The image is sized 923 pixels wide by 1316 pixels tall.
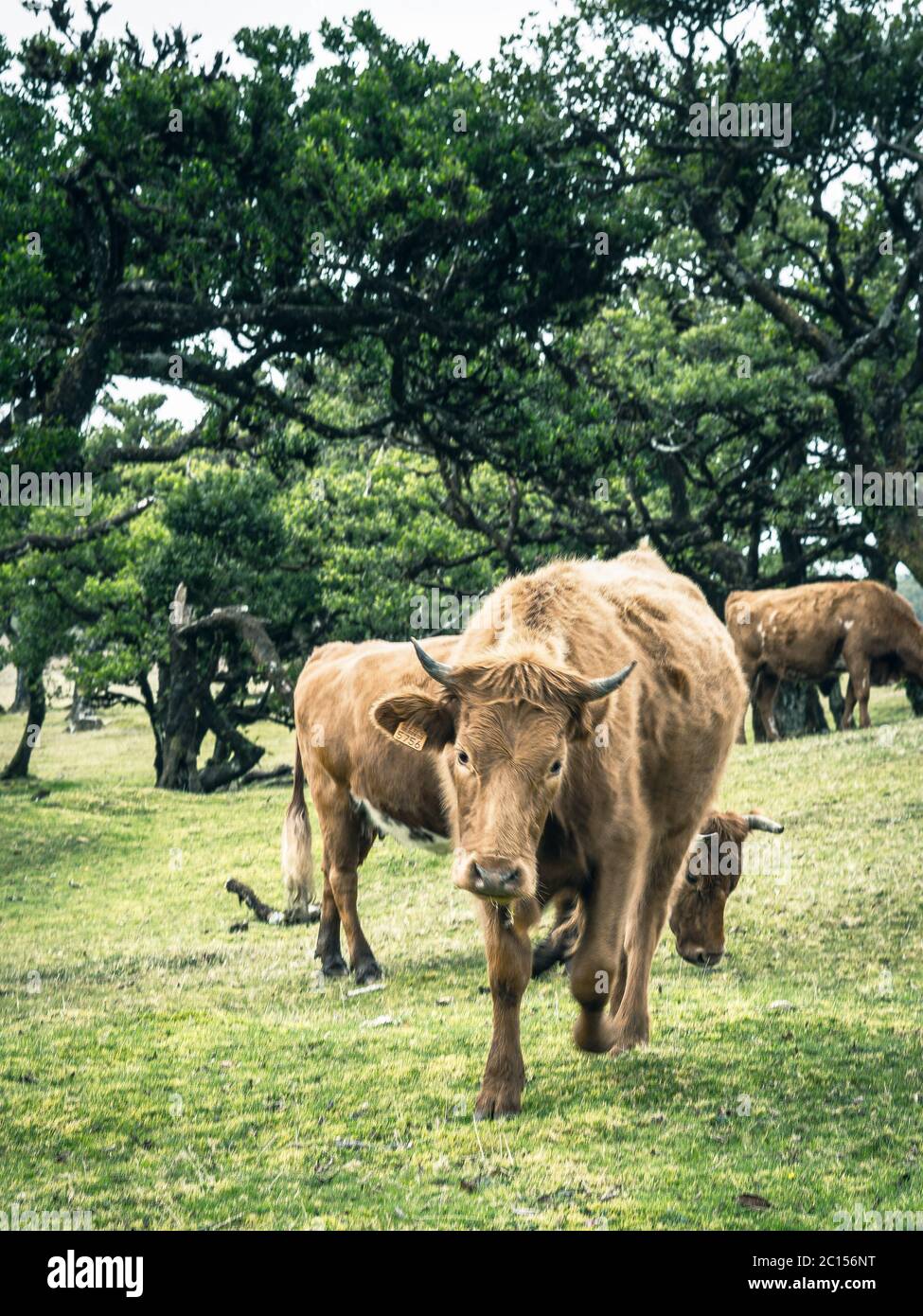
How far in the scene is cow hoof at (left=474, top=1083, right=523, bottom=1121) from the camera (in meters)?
6.29

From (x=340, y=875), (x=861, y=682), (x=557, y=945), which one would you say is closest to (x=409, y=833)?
(x=340, y=875)

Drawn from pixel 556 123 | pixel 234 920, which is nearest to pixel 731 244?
pixel 556 123

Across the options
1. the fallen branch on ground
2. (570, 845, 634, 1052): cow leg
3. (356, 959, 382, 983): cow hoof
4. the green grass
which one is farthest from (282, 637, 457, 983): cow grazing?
(570, 845, 634, 1052): cow leg

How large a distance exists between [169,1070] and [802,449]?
66.6ft

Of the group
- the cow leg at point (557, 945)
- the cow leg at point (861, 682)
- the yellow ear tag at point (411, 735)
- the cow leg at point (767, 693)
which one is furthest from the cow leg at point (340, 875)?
the cow leg at point (767, 693)

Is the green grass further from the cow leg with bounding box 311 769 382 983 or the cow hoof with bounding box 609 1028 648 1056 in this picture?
the cow leg with bounding box 311 769 382 983

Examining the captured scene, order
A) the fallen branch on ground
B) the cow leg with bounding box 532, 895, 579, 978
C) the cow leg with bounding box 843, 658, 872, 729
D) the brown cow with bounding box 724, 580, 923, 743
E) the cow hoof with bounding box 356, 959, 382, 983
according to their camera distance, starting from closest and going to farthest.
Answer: the cow leg with bounding box 532, 895, 579, 978 < the cow hoof with bounding box 356, 959, 382, 983 < the fallen branch on ground < the cow leg with bounding box 843, 658, 872, 729 < the brown cow with bounding box 724, 580, 923, 743

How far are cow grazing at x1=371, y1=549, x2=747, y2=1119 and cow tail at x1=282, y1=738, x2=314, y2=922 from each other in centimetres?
441

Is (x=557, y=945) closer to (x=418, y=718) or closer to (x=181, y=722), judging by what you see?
(x=418, y=718)

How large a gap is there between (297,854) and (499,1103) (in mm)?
5728

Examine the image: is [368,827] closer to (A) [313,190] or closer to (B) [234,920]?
(B) [234,920]

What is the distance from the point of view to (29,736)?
1041 inches

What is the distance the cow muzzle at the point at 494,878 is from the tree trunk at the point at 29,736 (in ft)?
72.9

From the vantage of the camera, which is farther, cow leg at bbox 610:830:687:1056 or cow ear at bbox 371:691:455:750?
cow leg at bbox 610:830:687:1056
